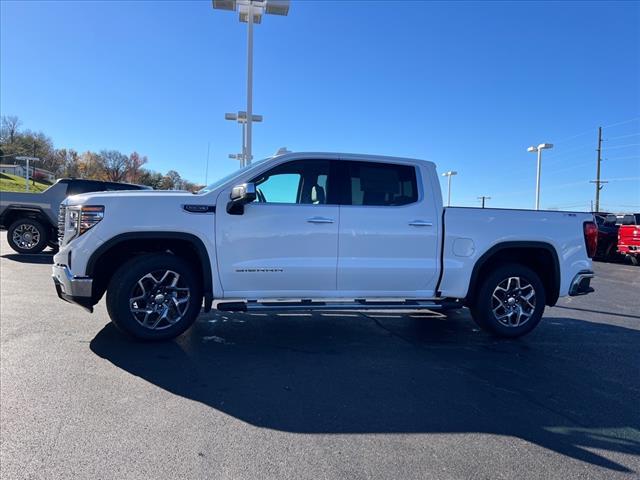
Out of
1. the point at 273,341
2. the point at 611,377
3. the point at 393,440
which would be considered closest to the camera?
the point at 393,440

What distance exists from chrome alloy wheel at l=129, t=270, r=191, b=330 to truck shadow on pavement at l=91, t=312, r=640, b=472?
0.90 feet

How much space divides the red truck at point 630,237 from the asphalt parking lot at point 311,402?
41.9ft

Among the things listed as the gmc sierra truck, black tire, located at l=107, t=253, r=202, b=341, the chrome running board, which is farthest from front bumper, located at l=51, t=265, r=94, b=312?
the gmc sierra truck

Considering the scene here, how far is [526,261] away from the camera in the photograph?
19.4 ft

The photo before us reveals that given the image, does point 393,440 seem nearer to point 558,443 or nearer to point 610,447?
point 558,443

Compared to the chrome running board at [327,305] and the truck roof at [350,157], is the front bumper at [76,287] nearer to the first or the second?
the chrome running board at [327,305]

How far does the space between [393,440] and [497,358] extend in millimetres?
2267

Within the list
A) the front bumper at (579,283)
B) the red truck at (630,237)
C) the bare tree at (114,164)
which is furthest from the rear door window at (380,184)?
the bare tree at (114,164)

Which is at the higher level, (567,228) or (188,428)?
(567,228)

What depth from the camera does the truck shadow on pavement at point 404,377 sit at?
3307 millimetres

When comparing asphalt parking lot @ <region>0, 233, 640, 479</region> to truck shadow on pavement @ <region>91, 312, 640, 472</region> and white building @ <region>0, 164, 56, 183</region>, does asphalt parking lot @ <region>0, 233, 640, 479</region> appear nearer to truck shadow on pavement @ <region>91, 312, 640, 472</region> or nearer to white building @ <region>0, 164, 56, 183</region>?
truck shadow on pavement @ <region>91, 312, 640, 472</region>

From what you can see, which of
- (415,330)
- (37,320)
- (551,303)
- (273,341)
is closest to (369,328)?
(415,330)

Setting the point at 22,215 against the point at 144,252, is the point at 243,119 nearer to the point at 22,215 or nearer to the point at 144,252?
the point at 22,215

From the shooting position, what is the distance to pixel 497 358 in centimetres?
486
